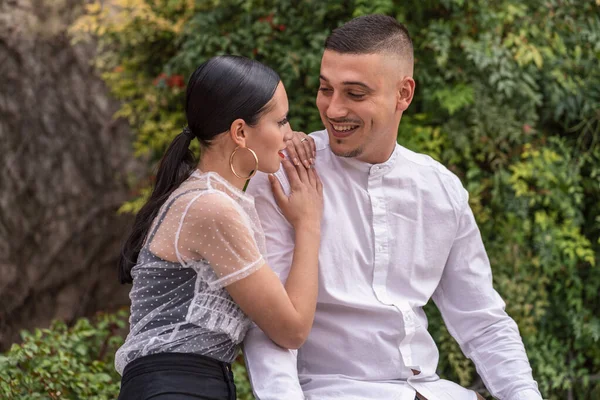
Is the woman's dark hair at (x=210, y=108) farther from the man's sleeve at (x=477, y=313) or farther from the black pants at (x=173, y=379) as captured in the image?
the man's sleeve at (x=477, y=313)

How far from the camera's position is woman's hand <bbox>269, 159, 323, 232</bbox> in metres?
2.32

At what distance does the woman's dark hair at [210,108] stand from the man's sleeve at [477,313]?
0.79 metres

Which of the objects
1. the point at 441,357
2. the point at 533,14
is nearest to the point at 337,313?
the point at 441,357

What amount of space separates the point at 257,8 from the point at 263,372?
2.64m

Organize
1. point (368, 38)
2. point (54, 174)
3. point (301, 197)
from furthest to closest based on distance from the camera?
point (54, 174) → point (368, 38) → point (301, 197)

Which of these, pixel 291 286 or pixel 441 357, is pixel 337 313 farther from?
pixel 441 357

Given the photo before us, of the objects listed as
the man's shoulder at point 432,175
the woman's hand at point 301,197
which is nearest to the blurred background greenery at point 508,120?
the man's shoulder at point 432,175

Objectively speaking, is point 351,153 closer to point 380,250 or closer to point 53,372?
point 380,250

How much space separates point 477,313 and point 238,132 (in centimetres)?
98

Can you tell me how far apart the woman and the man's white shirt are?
13 centimetres

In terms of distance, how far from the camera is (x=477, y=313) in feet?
8.58

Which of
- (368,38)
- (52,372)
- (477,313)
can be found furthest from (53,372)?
(368,38)

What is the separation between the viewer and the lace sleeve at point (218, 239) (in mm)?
2109

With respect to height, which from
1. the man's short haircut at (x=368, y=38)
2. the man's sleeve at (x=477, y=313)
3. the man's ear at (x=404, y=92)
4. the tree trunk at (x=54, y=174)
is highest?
the man's short haircut at (x=368, y=38)
